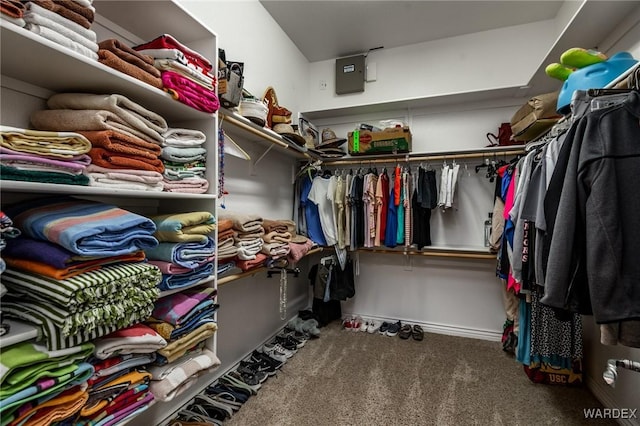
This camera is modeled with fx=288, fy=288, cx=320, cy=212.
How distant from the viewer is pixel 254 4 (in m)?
2.30

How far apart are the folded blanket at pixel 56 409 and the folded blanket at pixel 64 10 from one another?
3.63 ft

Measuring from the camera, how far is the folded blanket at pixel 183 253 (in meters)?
1.21

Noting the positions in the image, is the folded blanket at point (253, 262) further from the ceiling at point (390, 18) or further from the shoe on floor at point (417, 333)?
the ceiling at point (390, 18)

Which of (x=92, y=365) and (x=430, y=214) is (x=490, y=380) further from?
(x=92, y=365)

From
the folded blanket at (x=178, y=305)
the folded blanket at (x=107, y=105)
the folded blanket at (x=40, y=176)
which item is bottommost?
the folded blanket at (x=178, y=305)

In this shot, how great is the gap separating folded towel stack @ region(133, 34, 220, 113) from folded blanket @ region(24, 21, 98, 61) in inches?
11.0

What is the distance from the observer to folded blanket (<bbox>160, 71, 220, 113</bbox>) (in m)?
1.19

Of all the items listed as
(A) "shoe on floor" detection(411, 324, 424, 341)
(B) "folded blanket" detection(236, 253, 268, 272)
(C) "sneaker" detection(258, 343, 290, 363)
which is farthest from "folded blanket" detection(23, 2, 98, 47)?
(A) "shoe on floor" detection(411, 324, 424, 341)

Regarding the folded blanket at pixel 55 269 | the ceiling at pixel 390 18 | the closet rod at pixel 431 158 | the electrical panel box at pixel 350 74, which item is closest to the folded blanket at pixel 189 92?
the folded blanket at pixel 55 269

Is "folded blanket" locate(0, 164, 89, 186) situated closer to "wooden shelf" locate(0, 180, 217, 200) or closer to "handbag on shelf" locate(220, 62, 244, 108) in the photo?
"wooden shelf" locate(0, 180, 217, 200)

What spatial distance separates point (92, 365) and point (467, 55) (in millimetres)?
3469

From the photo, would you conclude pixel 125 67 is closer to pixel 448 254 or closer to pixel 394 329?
pixel 448 254

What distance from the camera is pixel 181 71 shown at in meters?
1.25

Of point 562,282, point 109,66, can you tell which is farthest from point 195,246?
point 562,282
